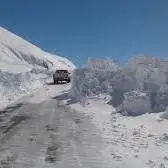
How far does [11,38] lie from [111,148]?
473 feet

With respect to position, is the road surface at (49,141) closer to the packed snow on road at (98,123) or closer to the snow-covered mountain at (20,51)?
the packed snow on road at (98,123)

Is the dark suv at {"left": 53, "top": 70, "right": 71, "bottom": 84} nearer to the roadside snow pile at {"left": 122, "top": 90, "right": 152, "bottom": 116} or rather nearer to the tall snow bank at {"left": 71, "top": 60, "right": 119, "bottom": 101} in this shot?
the tall snow bank at {"left": 71, "top": 60, "right": 119, "bottom": 101}

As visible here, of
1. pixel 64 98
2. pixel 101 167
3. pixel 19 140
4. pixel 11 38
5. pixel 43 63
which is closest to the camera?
pixel 101 167

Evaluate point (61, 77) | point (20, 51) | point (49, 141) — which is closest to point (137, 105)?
point (49, 141)

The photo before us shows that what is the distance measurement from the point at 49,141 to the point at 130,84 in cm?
1385

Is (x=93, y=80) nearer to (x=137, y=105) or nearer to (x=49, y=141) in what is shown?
(x=137, y=105)

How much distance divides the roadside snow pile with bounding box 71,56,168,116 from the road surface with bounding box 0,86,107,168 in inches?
128

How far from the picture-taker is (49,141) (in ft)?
43.8

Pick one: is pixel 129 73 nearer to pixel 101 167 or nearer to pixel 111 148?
pixel 111 148

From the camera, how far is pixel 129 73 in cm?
2764

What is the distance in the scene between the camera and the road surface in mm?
10688

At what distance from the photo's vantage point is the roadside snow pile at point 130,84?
21.5 metres

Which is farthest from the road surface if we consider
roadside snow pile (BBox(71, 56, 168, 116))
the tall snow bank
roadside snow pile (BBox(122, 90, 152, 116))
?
the tall snow bank

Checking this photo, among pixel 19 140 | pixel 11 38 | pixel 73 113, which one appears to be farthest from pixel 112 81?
pixel 11 38
